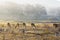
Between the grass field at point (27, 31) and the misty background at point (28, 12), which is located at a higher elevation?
the misty background at point (28, 12)

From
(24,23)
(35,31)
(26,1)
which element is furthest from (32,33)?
(26,1)

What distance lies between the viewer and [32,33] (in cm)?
201

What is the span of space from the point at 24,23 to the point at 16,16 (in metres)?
0.17

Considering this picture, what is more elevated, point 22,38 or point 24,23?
point 24,23

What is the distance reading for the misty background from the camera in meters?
2.03

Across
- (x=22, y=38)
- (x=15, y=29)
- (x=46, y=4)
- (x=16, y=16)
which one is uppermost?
(x=46, y=4)

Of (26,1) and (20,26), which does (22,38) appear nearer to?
(20,26)

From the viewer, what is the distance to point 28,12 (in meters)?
2.06

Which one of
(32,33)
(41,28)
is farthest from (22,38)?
(41,28)

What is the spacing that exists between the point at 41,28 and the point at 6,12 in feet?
2.02

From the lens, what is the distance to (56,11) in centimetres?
206

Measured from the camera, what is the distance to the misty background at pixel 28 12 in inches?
79.8

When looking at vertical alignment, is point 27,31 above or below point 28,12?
below

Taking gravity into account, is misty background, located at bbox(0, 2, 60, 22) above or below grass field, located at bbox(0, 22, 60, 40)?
above
